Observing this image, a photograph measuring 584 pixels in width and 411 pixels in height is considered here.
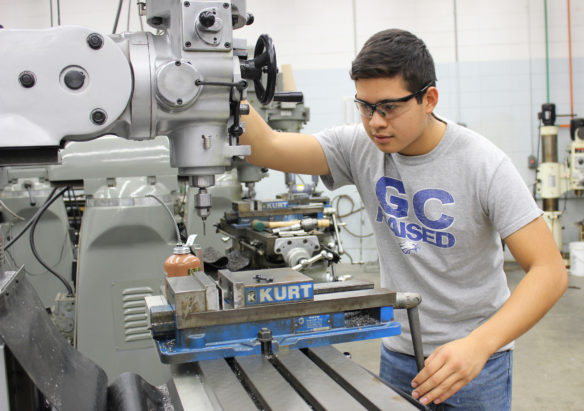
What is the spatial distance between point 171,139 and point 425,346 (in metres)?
0.70

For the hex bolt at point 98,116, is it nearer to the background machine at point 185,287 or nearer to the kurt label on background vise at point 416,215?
the background machine at point 185,287

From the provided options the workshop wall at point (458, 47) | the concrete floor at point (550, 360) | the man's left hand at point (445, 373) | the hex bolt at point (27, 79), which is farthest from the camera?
the workshop wall at point (458, 47)

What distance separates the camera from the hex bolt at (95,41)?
29.3 inches

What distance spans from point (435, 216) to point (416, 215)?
0.14 feet

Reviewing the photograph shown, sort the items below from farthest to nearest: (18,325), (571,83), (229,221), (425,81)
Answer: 1. (571,83)
2. (229,221)
3. (425,81)
4. (18,325)

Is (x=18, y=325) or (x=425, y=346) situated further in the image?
(x=425, y=346)

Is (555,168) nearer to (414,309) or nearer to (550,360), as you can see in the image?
(550,360)

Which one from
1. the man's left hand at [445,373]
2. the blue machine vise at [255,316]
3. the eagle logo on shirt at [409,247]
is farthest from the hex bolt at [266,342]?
the eagle logo on shirt at [409,247]

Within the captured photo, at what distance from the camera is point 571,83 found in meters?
4.80

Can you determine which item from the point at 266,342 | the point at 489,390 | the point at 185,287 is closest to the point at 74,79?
the point at 185,287

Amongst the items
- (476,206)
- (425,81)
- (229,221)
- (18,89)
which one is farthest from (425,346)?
(229,221)

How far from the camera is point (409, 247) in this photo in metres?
1.13

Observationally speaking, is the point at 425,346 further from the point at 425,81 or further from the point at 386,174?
the point at 425,81

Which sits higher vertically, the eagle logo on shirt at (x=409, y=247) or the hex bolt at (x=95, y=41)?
the hex bolt at (x=95, y=41)
